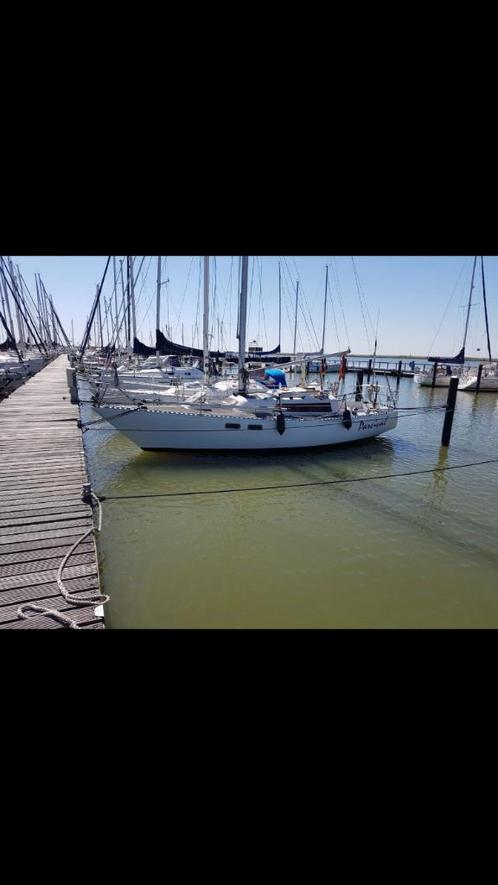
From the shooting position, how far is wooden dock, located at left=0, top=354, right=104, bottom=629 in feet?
15.8

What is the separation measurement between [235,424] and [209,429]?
977 millimetres

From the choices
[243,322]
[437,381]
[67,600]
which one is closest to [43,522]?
[67,600]

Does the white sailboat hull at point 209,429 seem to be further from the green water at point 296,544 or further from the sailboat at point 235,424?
the green water at point 296,544

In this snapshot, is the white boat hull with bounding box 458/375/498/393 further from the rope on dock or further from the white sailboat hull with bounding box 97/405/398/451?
the rope on dock

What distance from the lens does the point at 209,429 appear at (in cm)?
1488

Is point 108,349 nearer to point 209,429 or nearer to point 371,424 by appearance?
point 209,429

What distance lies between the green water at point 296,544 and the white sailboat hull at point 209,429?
0.59 m

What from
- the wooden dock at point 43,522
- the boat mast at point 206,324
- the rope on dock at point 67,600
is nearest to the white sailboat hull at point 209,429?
the wooden dock at point 43,522

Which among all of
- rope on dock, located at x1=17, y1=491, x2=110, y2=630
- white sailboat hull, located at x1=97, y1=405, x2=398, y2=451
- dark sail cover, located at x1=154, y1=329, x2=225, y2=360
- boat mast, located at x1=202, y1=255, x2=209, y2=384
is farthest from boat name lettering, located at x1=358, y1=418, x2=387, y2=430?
dark sail cover, located at x1=154, y1=329, x2=225, y2=360

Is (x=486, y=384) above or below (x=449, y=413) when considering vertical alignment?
below
